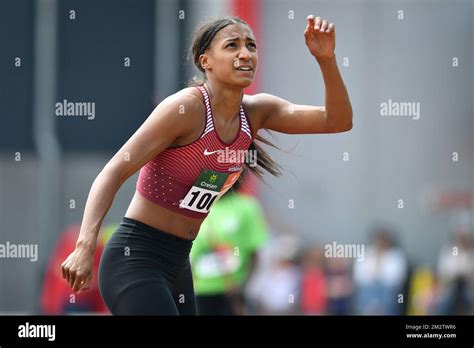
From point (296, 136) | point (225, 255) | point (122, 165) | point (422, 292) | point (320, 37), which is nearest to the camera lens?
point (122, 165)

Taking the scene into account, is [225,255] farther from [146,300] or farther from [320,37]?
[320,37]

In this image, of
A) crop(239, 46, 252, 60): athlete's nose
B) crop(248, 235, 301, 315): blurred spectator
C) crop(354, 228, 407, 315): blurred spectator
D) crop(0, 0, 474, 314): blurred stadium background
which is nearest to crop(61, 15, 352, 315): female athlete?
crop(239, 46, 252, 60): athlete's nose

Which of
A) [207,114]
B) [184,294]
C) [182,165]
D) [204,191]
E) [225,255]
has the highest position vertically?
[207,114]

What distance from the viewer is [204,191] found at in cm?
518

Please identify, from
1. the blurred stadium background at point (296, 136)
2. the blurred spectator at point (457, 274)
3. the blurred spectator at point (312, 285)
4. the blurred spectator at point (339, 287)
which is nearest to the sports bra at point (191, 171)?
the blurred stadium background at point (296, 136)

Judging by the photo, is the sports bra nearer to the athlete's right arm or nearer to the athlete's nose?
the athlete's right arm

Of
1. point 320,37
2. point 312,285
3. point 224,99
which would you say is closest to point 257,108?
point 224,99

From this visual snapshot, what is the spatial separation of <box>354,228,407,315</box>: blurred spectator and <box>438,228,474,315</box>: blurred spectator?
0.42 meters

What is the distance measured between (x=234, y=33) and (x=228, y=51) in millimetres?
93

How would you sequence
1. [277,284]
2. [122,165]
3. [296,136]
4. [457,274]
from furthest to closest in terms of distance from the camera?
[457,274] → [296,136] → [277,284] → [122,165]

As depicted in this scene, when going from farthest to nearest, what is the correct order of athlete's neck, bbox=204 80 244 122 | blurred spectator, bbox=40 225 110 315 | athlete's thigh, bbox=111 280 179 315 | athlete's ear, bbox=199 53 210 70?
blurred spectator, bbox=40 225 110 315 < athlete's ear, bbox=199 53 210 70 < athlete's neck, bbox=204 80 244 122 < athlete's thigh, bbox=111 280 179 315

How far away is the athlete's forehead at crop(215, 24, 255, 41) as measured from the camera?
523 cm

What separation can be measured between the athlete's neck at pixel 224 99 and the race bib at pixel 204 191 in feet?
0.91
